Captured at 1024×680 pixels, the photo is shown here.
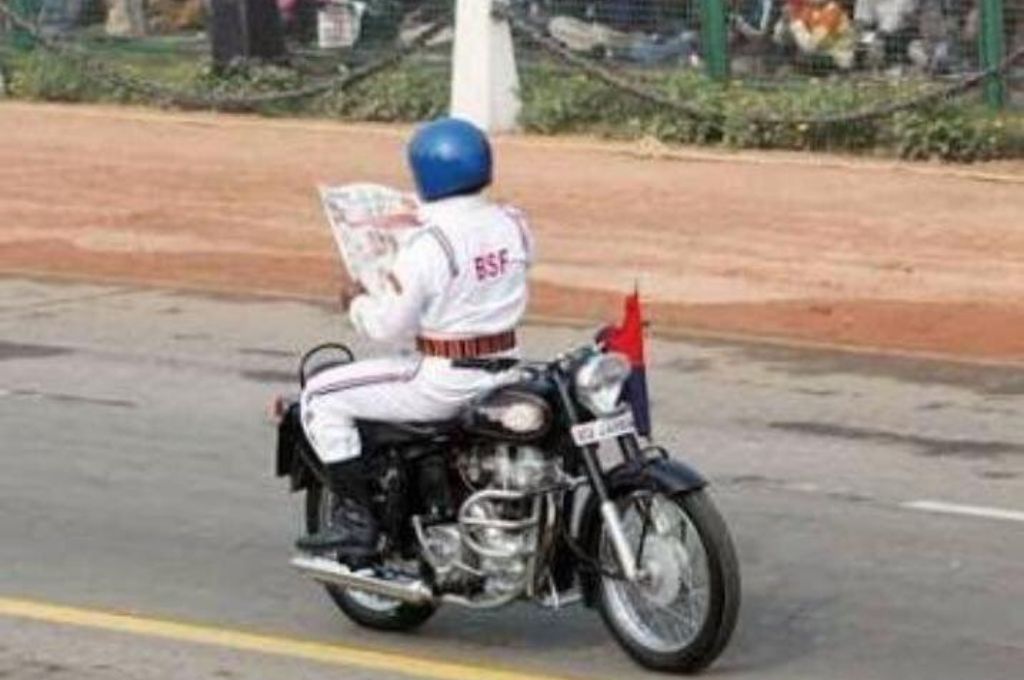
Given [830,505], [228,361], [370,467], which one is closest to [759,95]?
[228,361]

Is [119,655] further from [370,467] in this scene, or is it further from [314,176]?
[314,176]

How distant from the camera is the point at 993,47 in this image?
20578mm

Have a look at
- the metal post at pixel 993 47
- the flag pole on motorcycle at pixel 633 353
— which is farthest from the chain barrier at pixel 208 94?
the flag pole on motorcycle at pixel 633 353

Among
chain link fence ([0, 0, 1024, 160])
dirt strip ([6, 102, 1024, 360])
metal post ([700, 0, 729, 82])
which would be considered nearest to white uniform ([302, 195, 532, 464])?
dirt strip ([6, 102, 1024, 360])

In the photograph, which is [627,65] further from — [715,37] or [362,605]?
[362,605]

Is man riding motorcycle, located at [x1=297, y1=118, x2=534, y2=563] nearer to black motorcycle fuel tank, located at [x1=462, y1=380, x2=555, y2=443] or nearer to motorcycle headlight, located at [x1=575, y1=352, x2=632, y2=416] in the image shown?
black motorcycle fuel tank, located at [x1=462, y1=380, x2=555, y2=443]

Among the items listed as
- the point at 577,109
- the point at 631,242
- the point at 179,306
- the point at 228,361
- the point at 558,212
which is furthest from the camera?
the point at 577,109

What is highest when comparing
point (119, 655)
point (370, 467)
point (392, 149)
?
point (370, 467)

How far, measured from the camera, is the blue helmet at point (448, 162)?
7.56m

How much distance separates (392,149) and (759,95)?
301 centimetres

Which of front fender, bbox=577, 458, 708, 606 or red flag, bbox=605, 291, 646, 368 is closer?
front fender, bbox=577, 458, 708, 606

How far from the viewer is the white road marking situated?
32.1 feet

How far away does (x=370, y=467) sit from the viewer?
7.74 meters

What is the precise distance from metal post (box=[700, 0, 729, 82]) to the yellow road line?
14.3 m
